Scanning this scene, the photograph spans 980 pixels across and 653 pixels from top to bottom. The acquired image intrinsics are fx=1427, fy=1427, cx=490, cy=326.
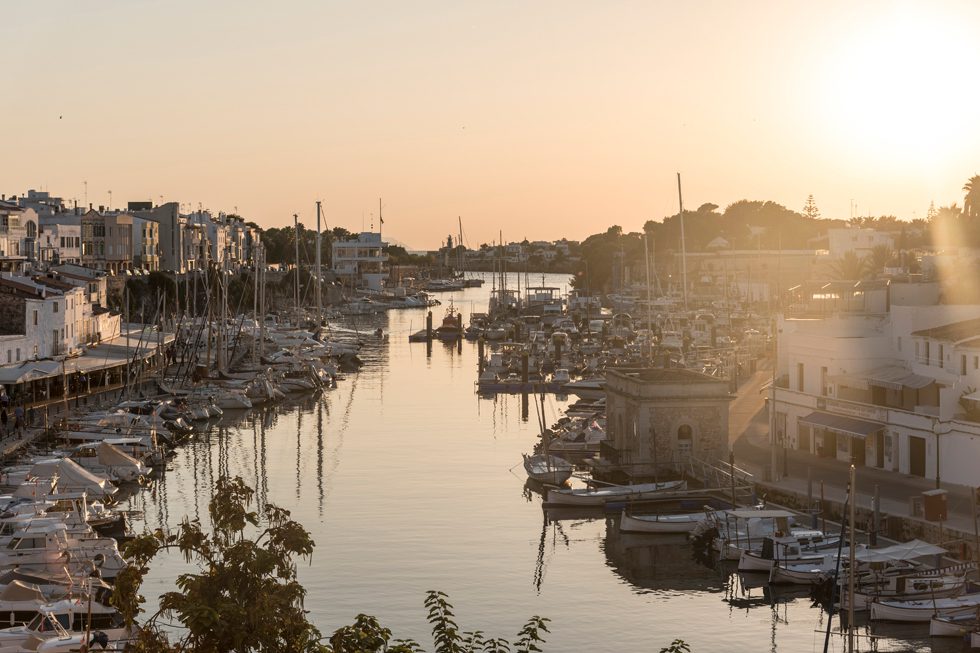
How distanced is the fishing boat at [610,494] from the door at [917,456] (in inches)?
306

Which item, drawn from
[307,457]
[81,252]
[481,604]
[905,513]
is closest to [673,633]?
[481,604]

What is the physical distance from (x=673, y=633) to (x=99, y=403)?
146ft

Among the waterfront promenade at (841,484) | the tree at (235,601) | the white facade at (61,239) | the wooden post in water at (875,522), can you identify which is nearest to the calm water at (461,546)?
the wooden post in water at (875,522)

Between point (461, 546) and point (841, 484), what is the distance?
12.4m

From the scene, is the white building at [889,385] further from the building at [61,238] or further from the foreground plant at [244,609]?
the building at [61,238]

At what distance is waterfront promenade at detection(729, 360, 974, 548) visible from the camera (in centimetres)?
3922

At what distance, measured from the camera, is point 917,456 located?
153 feet

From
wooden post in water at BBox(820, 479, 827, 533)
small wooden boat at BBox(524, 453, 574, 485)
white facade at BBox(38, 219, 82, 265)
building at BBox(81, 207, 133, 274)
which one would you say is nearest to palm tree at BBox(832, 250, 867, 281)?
small wooden boat at BBox(524, 453, 574, 485)

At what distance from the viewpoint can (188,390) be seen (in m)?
81.1

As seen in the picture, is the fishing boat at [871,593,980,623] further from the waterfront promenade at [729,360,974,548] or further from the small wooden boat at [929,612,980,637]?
the waterfront promenade at [729,360,974,548]

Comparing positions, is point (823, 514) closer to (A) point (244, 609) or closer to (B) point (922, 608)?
(B) point (922, 608)

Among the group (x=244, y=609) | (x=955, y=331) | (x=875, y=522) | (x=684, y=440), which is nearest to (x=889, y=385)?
(x=955, y=331)

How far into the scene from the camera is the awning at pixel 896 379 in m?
48.2

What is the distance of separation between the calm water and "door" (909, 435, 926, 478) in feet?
27.7
